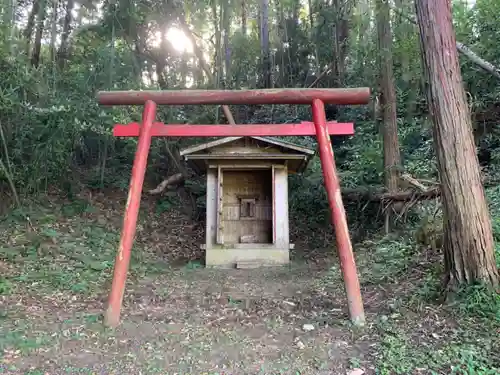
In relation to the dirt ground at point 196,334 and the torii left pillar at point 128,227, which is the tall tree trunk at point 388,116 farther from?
the torii left pillar at point 128,227

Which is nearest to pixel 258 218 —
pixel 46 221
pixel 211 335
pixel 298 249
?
pixel 298 249

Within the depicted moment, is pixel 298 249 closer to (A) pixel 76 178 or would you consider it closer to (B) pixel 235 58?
(A) pixel 76 178

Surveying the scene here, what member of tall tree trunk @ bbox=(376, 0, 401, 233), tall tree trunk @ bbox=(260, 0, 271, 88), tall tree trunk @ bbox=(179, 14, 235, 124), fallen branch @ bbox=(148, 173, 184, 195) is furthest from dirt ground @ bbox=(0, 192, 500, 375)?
tall tree trunk @ bbox=(260, 0, 271, 88)

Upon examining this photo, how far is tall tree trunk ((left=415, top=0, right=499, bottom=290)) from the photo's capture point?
416 centimetres

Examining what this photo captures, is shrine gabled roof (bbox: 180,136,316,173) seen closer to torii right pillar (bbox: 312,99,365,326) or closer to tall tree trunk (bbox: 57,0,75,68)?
torii right pillar (bbox: 312,99,365,326)

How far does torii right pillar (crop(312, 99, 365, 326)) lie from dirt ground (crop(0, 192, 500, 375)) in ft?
0.67

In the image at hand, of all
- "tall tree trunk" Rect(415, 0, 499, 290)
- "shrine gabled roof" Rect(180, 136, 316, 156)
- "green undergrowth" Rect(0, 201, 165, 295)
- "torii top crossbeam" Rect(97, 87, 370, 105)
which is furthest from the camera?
"shrine gabled roof" Rect(180, 136, 316, 156)

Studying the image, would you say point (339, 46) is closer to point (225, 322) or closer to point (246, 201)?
point (246, 201)

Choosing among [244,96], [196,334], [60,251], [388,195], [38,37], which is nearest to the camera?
[196,334]

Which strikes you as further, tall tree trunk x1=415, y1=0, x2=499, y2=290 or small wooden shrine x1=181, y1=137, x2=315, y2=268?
small wooden shrine x1=181, y1=137, x2=315, y2=268

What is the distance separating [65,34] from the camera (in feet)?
36.7

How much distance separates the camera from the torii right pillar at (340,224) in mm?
4438

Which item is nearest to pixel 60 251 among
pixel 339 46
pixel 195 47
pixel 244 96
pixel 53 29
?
pixel 244 96

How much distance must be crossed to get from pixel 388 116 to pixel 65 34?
898 cm
